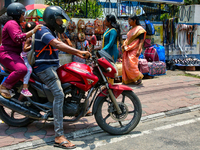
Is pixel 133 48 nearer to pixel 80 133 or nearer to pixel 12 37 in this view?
pixel 80 133

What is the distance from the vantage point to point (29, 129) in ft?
11.9

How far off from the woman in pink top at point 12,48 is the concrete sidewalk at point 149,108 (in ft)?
2.19

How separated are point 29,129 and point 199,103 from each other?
369cm

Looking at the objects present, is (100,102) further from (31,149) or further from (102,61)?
(31,149)

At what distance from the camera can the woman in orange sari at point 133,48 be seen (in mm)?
6535

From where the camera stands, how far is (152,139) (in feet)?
10.7

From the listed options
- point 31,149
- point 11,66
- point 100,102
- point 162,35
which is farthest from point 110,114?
point 162,35

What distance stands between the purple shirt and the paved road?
1.54 m

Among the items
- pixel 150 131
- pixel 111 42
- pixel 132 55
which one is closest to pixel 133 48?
pixel 132 55

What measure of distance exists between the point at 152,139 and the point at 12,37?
2.52 meters

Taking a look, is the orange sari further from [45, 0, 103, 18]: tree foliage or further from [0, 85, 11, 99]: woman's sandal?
[0, 85, 11, 99]: woman's sandal

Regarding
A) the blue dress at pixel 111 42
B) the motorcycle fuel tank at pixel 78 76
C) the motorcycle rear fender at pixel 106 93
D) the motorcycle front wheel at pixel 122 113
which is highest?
the blue dress at pixel 111 42

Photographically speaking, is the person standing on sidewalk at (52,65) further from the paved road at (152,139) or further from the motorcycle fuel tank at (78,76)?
the paved road at (152,139)

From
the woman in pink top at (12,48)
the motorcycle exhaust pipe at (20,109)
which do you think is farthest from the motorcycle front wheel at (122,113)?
the woman in pink top at (12,48)
